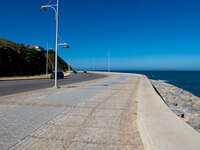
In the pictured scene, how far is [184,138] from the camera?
129 inches

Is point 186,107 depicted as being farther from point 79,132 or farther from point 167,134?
point 79,132

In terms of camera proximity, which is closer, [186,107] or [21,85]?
[186,107]

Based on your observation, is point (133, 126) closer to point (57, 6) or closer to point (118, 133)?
point (118, 133)

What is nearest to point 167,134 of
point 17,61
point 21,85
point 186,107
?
point 186,107

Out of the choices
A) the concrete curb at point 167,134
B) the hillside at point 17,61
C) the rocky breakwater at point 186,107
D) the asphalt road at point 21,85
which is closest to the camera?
the concrete curb at point 167,134

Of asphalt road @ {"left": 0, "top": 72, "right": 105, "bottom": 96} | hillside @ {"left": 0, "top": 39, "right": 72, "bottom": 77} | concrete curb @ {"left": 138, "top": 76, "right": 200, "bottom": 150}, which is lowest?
asphalt road @ {"left": 0, "top": 72, "right": 105, "bottom": 96}

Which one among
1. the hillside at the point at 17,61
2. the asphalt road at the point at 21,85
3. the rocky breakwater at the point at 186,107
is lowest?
the rocky breakwater at the point at 186,107

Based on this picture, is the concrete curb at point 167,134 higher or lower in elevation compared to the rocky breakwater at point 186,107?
higher

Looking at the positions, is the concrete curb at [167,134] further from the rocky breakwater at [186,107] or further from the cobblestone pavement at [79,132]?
the rocky breakwater at [186,107]

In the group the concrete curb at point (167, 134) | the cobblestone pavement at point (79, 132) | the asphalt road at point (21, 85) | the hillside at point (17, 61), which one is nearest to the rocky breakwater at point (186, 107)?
the concrete curb at point (167, 134)

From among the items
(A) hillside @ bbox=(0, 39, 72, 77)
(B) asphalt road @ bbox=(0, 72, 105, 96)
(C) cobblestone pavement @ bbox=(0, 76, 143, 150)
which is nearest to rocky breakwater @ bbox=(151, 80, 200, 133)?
(C) cobblestone pavement @ bbox=(0, 76, 143, 150)

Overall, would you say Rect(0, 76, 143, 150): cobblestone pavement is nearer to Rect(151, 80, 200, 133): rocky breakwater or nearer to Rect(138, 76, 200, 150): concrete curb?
Rect(138, 76, 200, 150): concrete curb

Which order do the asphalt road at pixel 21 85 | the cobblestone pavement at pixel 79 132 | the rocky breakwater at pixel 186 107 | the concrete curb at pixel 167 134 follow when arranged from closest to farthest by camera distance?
the concrete curb at pixel 167 134
the cobblestone pavement at pixel 79 132
the rocky breakwater at pixel 186 107
the asphalt road at pixel 21 85

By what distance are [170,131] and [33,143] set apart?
10.2 ft
